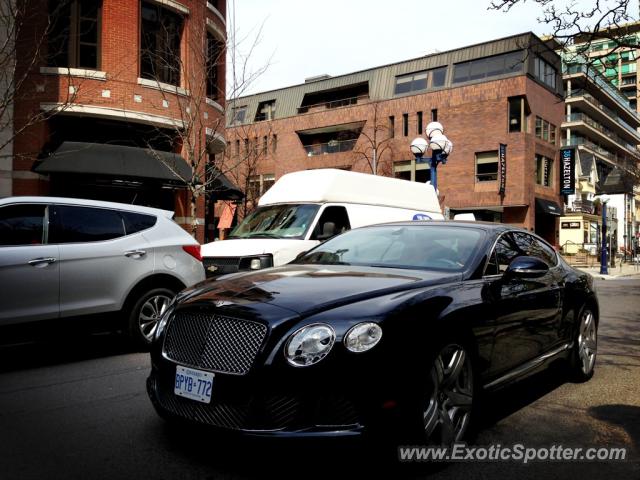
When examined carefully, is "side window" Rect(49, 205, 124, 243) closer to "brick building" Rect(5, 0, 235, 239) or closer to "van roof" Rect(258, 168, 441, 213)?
"van roof" Rect(258, 168, 441, 213)

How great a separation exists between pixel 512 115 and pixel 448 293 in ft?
122

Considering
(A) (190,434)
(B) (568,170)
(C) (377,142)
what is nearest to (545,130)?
(B) (568,170)

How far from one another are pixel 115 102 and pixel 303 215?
8.31 meters

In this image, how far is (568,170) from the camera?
41.0m

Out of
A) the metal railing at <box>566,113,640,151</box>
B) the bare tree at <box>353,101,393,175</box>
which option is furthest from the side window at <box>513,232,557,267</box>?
the metal railing at <box>566,113,640,151</box>

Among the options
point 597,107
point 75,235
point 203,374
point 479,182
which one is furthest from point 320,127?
point 203,374

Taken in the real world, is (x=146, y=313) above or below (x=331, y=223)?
below

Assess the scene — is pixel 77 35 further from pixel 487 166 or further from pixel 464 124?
pixel 464 124

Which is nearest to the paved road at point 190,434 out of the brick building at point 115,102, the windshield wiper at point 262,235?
the windshield wiper at point 262,235

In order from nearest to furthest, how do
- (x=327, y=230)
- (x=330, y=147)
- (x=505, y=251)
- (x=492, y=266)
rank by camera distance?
(x=492, y=266) → (x=505, y=251) → (x=327, y=230) → (x=330, y=147)

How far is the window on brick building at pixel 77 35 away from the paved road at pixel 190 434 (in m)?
11.4

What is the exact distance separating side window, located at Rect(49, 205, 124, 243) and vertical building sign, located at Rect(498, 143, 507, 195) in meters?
33.7

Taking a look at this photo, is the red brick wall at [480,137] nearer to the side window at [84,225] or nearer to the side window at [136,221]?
the side window at [136,221]

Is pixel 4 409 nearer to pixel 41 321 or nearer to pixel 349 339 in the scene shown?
pixel 41 321
